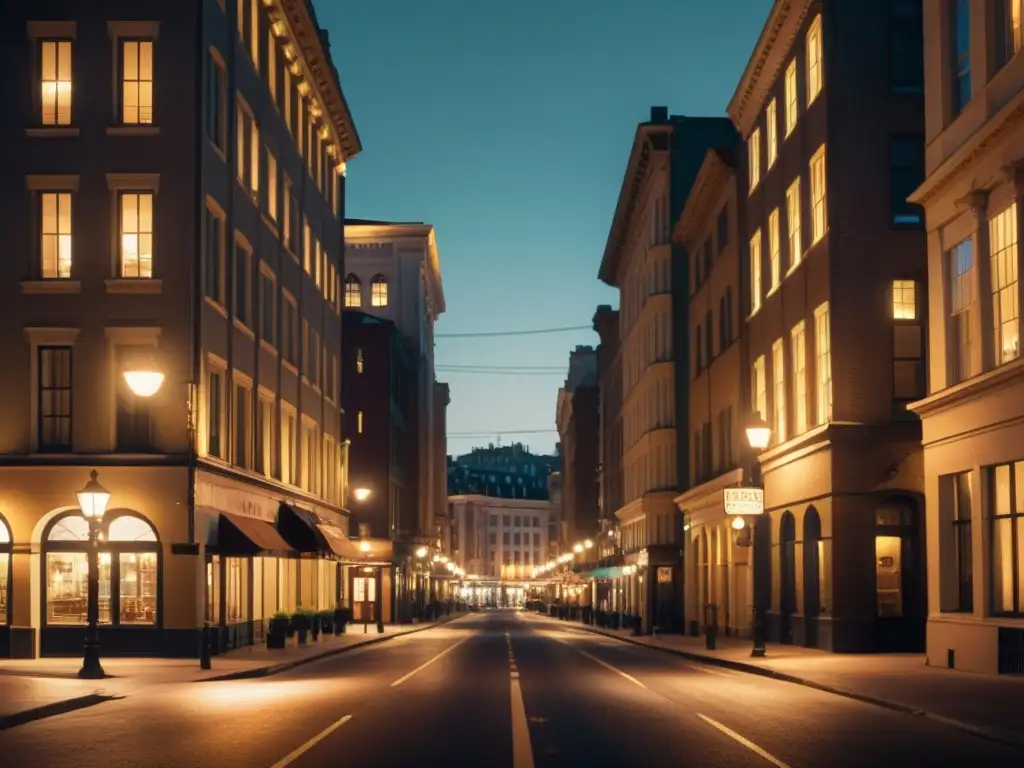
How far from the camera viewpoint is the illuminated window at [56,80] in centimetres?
4134

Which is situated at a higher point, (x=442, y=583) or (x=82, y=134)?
(x=82, y=134)

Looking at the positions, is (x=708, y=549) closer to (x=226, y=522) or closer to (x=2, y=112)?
(x=226, y=522)

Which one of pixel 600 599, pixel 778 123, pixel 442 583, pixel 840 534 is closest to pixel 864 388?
pixel 840 534

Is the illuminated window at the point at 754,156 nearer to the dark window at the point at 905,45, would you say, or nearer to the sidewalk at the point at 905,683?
the dark window at the point at 905,45

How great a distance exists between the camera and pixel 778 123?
4897 centimetres

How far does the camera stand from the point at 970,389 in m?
31.3

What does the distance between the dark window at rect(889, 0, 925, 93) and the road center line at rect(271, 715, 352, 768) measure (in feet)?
84.4

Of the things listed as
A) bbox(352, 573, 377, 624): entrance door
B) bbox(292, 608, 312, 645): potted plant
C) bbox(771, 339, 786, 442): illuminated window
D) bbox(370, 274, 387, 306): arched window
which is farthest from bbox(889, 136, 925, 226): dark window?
bbox(370, 274, 387, 306): arched window

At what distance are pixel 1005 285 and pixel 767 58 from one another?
2106 centimetres

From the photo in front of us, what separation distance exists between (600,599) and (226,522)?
256 ft

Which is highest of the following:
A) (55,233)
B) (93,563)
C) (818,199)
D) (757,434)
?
(818,199)

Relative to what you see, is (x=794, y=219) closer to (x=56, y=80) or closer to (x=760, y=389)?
(x=760, y=389)

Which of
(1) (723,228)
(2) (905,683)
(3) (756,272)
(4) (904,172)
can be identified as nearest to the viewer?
(2) (905,683)

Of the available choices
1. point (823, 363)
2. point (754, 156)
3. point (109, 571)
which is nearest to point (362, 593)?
point (754, 156)
